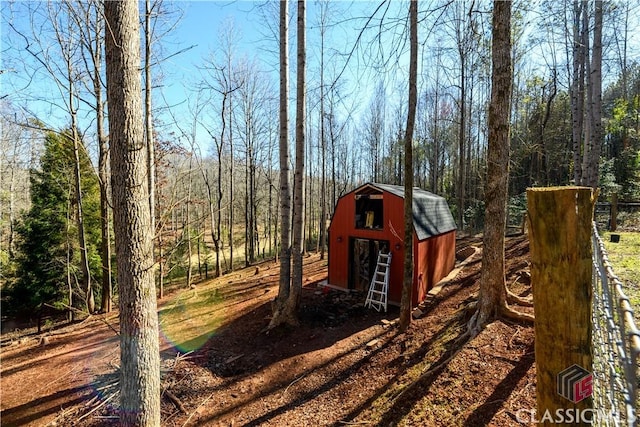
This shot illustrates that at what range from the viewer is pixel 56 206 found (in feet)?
38.9

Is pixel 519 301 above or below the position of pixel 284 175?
below

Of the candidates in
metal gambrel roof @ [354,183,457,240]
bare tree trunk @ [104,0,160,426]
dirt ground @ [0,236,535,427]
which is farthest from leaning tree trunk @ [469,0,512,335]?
bare tree trunk @ [104,0,160,426]

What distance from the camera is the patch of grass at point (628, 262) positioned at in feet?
12.8

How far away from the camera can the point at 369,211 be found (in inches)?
368

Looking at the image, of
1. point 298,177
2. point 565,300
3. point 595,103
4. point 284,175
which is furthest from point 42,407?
point 595,103

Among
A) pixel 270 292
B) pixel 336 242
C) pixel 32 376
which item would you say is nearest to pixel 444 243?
pixel 336 242

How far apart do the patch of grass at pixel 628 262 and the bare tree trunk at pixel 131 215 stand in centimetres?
515

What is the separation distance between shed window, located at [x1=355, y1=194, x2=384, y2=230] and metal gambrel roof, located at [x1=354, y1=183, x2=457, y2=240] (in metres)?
0.30

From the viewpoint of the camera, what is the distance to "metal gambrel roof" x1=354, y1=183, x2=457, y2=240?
827 cm

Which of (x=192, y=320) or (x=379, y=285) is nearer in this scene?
(x=192, y=320)

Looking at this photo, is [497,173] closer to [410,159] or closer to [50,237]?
[410,159]

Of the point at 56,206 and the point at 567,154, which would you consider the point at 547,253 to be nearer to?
the point at 56,206

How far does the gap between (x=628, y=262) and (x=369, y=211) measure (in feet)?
19.1

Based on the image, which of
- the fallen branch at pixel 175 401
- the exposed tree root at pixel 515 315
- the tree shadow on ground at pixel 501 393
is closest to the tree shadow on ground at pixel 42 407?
the fallen branch at pixel 175 401
